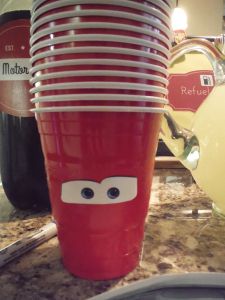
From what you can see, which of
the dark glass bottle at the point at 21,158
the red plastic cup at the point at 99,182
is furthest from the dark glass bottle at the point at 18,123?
the red plastic cup at the point at 99,182

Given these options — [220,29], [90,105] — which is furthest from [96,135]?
[220,29]

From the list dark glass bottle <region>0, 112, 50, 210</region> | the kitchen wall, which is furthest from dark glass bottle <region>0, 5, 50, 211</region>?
the kitchen wall

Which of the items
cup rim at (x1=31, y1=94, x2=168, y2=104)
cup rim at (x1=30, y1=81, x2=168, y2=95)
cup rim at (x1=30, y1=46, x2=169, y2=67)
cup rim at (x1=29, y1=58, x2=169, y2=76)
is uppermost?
cup rim at (x1=30, y1=46, x2=169, y2=67)

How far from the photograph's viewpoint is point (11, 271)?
0.24 metres

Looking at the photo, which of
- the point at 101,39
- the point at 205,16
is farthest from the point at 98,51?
the point at 205,16

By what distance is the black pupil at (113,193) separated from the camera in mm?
216

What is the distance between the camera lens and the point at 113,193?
0.71 ft

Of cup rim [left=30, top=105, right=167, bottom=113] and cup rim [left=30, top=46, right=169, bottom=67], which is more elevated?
cup rim [left=30, top=46, right=169, bottom=67]

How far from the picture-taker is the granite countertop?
0.22 meters

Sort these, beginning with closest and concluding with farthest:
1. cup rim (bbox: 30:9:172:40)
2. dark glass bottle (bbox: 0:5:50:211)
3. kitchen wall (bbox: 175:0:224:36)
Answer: cup rim (bbox: 30:9:172:40), dark glass bottle (bbox: 0:5:50:211), kitchen wall (bbox: 175:0:224:36)

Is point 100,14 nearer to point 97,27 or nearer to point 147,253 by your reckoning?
point 97,27

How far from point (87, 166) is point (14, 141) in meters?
0.17

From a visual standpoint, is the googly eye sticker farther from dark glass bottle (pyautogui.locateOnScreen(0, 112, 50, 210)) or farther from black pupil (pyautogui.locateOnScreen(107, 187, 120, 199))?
dark glass bottle (pyautogui.locateOnScreen(0, 112, 50, 210))

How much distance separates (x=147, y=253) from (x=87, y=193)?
9 cm
